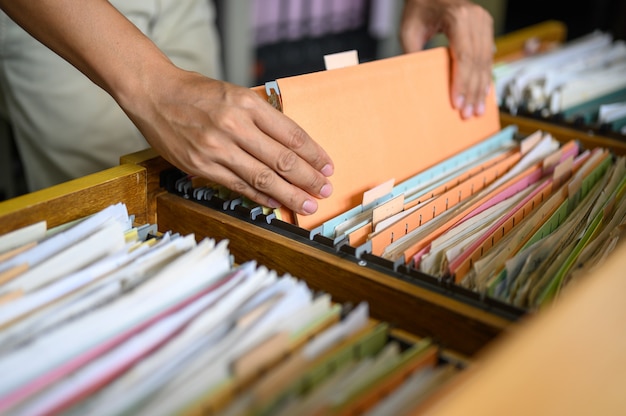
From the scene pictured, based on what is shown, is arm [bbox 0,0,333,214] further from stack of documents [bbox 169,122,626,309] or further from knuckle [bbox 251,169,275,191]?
stack of documents [bbox 169,122,626,309]

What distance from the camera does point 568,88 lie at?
1.81m

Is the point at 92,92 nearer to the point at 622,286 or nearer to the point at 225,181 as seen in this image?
the point at 225,181

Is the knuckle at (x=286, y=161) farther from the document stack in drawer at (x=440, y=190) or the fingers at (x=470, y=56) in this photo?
the fingers at (x=470, y=56)

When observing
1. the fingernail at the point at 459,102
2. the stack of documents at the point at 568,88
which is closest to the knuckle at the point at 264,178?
the fingernail at the point at 459,102

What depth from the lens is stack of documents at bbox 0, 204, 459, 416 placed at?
66 cm

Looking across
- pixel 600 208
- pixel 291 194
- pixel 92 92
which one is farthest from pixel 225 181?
pixel 92 92

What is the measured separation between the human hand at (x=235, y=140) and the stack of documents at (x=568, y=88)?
0.91 m

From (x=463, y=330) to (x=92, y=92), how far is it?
1303 mm

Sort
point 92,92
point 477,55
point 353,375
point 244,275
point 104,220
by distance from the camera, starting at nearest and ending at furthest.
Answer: point 353,375
point 244,275
point 104,220
point 477,55
point 92,92

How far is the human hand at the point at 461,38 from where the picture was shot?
4.90ft

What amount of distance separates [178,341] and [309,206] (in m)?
0.39

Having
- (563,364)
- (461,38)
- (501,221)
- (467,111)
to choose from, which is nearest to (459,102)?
(467,111)

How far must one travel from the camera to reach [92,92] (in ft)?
5.95

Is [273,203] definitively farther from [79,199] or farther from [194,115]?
[79,199]
